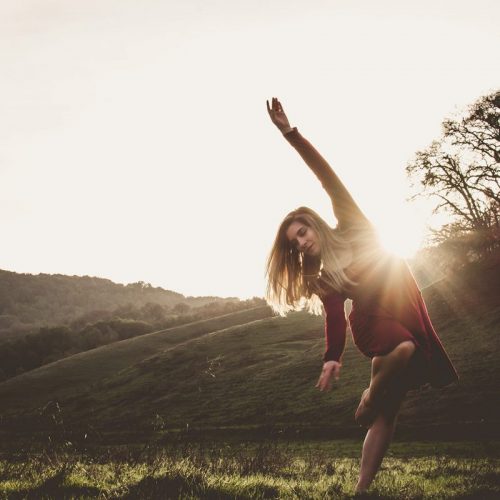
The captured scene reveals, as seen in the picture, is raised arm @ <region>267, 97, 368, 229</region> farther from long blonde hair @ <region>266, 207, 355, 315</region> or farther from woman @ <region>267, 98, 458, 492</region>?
long blonde hair @ <region>266, 207, 355, 315</region>

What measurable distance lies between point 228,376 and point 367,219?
147 feet

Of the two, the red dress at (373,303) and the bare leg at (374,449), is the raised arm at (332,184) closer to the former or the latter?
the red dress at (373,303)

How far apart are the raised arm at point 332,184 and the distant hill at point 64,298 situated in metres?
141

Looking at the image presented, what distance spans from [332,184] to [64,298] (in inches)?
6926

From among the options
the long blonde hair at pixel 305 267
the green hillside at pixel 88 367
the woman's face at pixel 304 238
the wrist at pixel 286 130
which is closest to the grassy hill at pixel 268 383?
the green hillside at pixel 88 367

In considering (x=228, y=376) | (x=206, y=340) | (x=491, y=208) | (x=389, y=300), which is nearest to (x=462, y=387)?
(x=491, y=208)

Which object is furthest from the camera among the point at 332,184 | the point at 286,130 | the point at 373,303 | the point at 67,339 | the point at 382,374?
the point at 67,339

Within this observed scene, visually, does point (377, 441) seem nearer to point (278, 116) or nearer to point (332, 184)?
point (332, 184)

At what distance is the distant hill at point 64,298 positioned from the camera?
152375mm

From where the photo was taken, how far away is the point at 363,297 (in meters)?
4.22

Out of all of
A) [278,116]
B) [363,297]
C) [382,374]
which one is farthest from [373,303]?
[278,116]

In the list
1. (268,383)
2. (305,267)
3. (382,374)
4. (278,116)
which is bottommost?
(268,383)

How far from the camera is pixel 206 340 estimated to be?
224 feet

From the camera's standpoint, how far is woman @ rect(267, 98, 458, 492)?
3.99 metres
